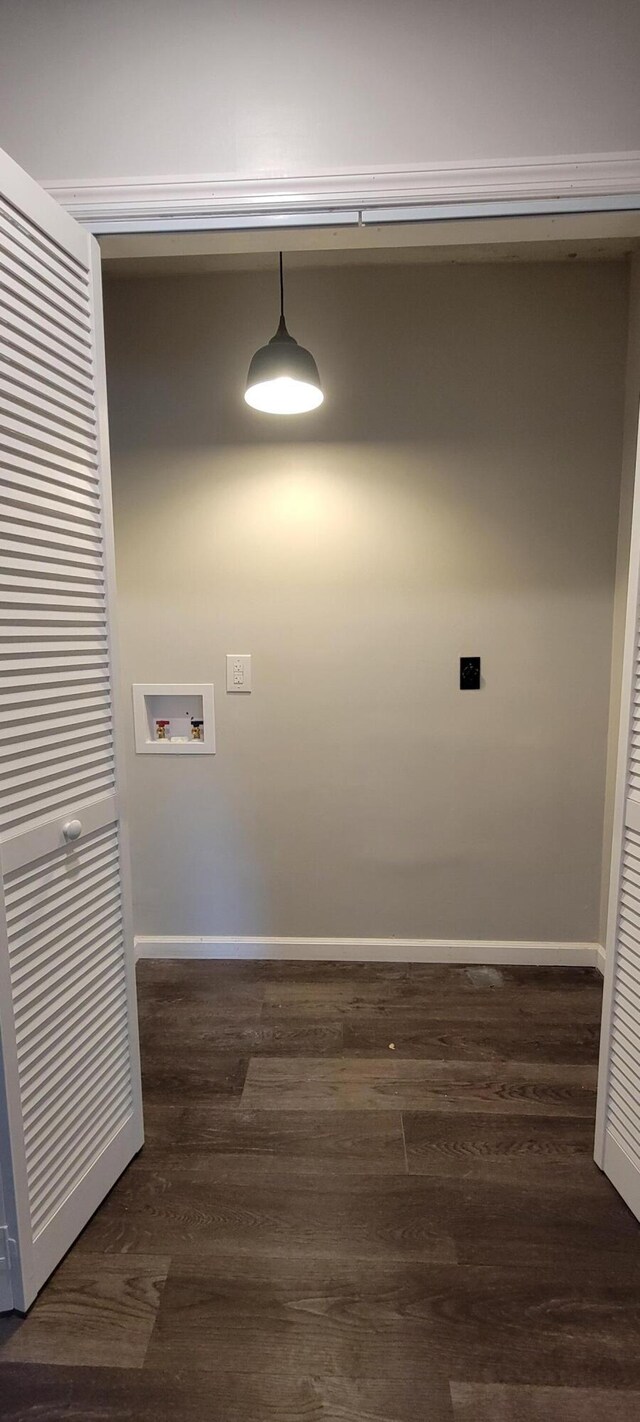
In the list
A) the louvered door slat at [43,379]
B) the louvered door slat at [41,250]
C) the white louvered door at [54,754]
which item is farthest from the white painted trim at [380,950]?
the louvered door slat at [41,250]

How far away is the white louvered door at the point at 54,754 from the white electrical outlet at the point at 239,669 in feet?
3.00

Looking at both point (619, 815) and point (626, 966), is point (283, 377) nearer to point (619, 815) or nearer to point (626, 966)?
point (619, 815)

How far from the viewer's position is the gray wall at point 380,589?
2068 millimetres

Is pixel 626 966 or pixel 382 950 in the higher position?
pixel 626 966

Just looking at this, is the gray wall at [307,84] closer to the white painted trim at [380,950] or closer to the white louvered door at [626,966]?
the white louvered door at [626,966]

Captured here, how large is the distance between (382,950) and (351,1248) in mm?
1134

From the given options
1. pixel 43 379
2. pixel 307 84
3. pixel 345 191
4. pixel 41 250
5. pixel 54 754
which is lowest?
pixel 54 754

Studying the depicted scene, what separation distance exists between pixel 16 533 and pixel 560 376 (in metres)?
1.94

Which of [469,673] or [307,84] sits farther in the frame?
[469,673]

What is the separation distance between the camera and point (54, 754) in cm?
113

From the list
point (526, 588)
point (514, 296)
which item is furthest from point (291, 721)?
point (514, 296)

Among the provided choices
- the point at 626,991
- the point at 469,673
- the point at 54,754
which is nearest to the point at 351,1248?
the point at 626,991

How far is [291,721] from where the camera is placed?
224 cm

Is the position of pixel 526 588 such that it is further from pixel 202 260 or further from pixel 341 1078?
pixel 341 1078
